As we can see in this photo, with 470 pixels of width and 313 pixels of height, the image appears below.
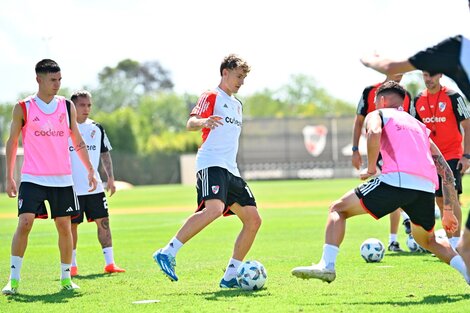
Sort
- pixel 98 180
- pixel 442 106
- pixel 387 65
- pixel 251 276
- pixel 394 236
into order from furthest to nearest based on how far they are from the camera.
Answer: pixel 394 236 → pixel 98 180 → pixel 442 106 → pixel 251 276 → pixel 387 65

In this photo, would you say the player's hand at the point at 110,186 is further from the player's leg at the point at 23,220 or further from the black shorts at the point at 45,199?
the player's leg at the point at 23,220

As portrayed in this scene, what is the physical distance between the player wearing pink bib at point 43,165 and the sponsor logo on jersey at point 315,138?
68538mm

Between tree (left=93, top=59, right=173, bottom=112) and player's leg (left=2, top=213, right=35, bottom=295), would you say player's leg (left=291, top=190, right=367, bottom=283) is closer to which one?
player's leg (left=2, top=213, right=35, bottom=295)

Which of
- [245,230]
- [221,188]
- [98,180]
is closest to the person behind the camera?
[221,188]

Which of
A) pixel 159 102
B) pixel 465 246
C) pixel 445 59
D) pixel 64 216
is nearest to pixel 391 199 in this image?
pixel 465 246

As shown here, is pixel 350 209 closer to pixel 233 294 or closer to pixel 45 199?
pixel 233 294

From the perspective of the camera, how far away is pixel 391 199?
29.3 feet

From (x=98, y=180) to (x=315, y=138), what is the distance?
6745cm

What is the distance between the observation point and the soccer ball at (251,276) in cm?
959

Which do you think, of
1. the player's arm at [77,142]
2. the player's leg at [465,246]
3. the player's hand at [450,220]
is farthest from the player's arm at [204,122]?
the player's leg at [465,246]

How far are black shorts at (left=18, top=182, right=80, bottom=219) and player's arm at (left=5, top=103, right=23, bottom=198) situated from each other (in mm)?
126

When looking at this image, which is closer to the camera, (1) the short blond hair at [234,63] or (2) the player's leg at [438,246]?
(2) the player's leg at [438,246]

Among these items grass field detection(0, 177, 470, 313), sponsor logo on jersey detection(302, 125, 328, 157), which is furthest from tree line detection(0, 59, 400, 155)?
grass field detection(0, 177, 470, 313)

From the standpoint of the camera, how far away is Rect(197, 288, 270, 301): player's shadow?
912 centimetres
